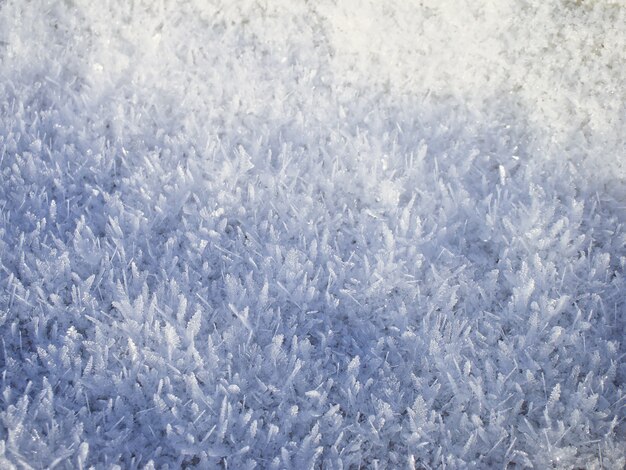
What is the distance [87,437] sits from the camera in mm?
2586

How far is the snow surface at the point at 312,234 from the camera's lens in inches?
106

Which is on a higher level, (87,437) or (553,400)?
(553,400)

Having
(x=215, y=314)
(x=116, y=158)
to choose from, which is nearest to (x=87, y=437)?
(x=215, y=314)

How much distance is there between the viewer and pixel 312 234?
134 inches

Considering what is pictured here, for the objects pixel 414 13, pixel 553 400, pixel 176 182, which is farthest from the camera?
pixel 414 13

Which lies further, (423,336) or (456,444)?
(423,336)

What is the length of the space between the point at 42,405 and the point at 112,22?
3035mm

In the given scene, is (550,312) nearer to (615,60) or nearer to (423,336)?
(423,336)

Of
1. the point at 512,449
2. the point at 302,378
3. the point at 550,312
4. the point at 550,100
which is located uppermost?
the point at 550,100

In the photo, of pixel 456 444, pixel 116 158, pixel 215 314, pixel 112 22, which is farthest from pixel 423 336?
pixel 112 22

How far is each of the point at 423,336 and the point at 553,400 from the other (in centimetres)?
71

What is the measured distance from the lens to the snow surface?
271cm

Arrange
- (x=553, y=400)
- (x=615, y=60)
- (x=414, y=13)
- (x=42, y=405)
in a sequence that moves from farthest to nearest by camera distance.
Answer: (x=414, y=13) < (x=615, y=60) < (x=553, y=400) < (x=42, y=405)

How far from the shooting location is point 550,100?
394cm
